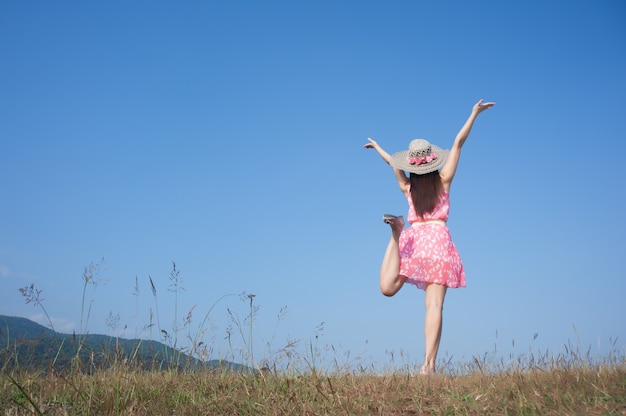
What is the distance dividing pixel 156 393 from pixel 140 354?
2.78ft

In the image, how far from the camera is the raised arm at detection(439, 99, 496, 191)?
23.9ft

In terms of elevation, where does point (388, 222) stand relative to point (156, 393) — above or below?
above

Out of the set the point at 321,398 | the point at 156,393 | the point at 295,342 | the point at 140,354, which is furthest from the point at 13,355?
the point at 321,398

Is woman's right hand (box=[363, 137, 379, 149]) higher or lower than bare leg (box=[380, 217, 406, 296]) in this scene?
higher

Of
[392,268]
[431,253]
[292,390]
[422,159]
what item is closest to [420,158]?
[422,159]

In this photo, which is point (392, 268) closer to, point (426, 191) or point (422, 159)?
point (426, 191)

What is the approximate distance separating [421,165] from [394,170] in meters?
0.45

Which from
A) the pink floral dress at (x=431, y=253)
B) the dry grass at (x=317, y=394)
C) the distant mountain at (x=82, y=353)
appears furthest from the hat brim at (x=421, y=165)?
the distant mountain at (x=82, y=353)

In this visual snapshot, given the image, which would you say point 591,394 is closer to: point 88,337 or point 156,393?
point 156,393

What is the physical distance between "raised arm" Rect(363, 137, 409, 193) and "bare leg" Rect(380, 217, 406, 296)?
0.82m

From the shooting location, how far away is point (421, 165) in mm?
7637

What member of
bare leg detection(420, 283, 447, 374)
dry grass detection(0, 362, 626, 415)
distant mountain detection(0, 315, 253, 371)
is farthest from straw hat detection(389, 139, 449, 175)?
distant mountain detection(0, 315, 253, 371)

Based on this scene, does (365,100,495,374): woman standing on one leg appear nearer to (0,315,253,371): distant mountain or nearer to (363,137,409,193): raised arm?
(363,137,409,193): raised arm

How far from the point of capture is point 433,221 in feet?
24.4
